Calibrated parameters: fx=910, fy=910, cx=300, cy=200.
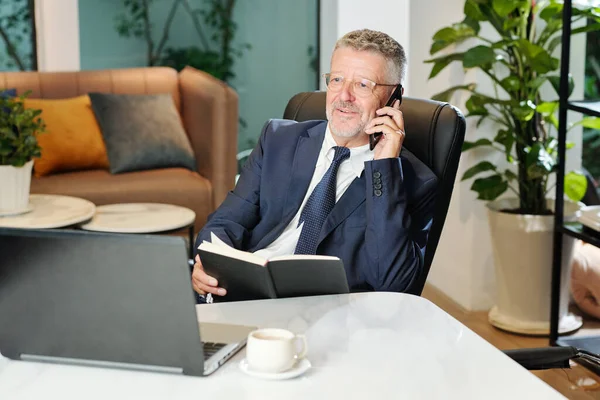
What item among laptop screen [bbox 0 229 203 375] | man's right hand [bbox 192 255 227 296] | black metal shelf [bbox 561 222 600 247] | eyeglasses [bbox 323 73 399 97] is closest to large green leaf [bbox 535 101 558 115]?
black metal shelf [bbox 561 222 600 247]

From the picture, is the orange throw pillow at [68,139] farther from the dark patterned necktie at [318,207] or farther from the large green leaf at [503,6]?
the dark patterned necktie at [318,207]

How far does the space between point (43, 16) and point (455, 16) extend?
2647mm

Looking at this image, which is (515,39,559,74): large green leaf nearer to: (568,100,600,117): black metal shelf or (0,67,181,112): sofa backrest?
(568,100,600,117): black metal shelf

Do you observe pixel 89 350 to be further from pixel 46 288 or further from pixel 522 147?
pixel 522 147

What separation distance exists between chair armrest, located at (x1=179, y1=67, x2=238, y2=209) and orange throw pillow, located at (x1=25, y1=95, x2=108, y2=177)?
52 centimetres

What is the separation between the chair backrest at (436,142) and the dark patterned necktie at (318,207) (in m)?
0.18

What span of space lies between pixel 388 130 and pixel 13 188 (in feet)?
6.73

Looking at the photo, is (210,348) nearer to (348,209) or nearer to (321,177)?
(348,209)

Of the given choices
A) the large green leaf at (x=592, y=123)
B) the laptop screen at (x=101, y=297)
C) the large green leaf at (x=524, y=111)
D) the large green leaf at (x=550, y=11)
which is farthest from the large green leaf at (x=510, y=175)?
the laptop screen at (x=101, y=297)

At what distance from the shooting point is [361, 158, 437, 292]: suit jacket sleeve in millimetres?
2045

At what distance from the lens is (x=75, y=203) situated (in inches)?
156

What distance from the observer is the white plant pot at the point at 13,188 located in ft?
11.9

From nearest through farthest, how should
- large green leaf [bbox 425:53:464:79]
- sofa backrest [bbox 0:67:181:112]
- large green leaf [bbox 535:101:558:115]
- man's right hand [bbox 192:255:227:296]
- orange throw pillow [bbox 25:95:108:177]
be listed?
man's right hand [bbox 192:255:227:296] → large green leaf [bbox 535:101:558:115] → large green leaf [bbox 425:53:464:79] → orange throw pillow [bbox 25:95:108:177] → sofa backrest [bbox 0:67:181:112]

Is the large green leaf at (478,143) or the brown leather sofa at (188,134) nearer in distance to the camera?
the large green leaf at (478,143)
